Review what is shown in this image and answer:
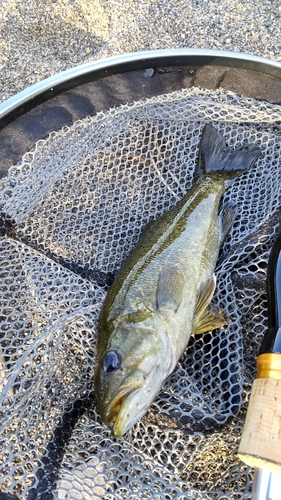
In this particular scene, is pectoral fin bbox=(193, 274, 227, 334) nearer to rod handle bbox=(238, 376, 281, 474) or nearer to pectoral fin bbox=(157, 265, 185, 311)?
pectoral fin bbox=(157, 265, 185, 311)

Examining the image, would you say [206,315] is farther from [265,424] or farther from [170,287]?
[265,424]

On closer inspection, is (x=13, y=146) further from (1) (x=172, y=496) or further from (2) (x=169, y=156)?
(1) (x=172, y=496)

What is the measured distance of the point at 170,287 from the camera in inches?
77.4

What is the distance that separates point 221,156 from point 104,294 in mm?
1046

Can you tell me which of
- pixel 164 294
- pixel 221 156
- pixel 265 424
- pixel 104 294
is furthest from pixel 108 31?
pixel 265 424

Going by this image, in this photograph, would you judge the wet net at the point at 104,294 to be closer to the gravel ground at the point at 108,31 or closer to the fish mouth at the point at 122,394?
the fish mouth at the point at 122,394

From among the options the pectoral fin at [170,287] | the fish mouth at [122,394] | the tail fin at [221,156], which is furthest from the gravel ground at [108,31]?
the fish mouth at [122,394]

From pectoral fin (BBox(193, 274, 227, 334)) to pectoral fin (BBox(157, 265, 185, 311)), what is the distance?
0.36 ft

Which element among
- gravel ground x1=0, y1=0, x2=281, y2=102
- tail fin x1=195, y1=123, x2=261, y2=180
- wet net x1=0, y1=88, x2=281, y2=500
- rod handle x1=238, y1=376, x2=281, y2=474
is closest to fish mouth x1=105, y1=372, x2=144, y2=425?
wet net x1=0, y1=88, x2=281, y2=500

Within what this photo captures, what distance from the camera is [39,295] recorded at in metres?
2.11

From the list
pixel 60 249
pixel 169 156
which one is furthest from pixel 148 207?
pixel 60 249

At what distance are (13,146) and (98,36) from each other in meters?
1.73

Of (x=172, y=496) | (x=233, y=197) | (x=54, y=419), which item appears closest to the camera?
(x=172, y=496)

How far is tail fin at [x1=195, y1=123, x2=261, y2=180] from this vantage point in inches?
93.9
